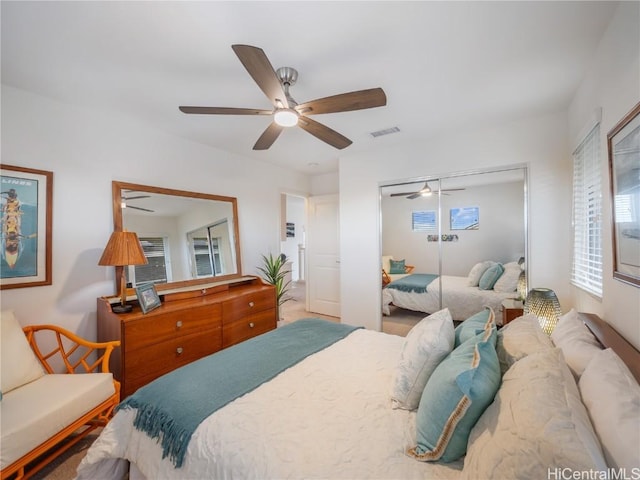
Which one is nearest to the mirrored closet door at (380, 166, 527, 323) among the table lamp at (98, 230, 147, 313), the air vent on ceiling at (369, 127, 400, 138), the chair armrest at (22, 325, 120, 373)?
the air vent on ceiling at (369, 127, 400, 138)

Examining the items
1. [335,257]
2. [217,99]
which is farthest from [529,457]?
[335,257]

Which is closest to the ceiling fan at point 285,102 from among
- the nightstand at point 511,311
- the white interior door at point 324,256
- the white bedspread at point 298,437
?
the white bedspread at point 298,437

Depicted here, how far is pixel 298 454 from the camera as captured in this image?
965 millimetres

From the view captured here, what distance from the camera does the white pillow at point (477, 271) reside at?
3074 mm

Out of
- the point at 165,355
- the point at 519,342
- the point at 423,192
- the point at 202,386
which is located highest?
the point at 423,192

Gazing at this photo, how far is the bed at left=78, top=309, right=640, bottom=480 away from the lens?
74 centimetres

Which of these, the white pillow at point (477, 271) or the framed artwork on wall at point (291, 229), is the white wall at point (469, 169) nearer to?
the white pillow at point (477, 271)

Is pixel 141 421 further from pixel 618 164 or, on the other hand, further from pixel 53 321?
pixel 618 164

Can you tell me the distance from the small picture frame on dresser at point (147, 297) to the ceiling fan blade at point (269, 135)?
157 centimetres

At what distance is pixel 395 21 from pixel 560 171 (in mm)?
2268

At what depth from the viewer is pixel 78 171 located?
235 cm

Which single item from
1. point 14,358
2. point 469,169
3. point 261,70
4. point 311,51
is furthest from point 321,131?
point 14,358

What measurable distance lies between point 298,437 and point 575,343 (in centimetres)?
128

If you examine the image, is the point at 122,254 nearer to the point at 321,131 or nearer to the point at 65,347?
the point at 65,347
